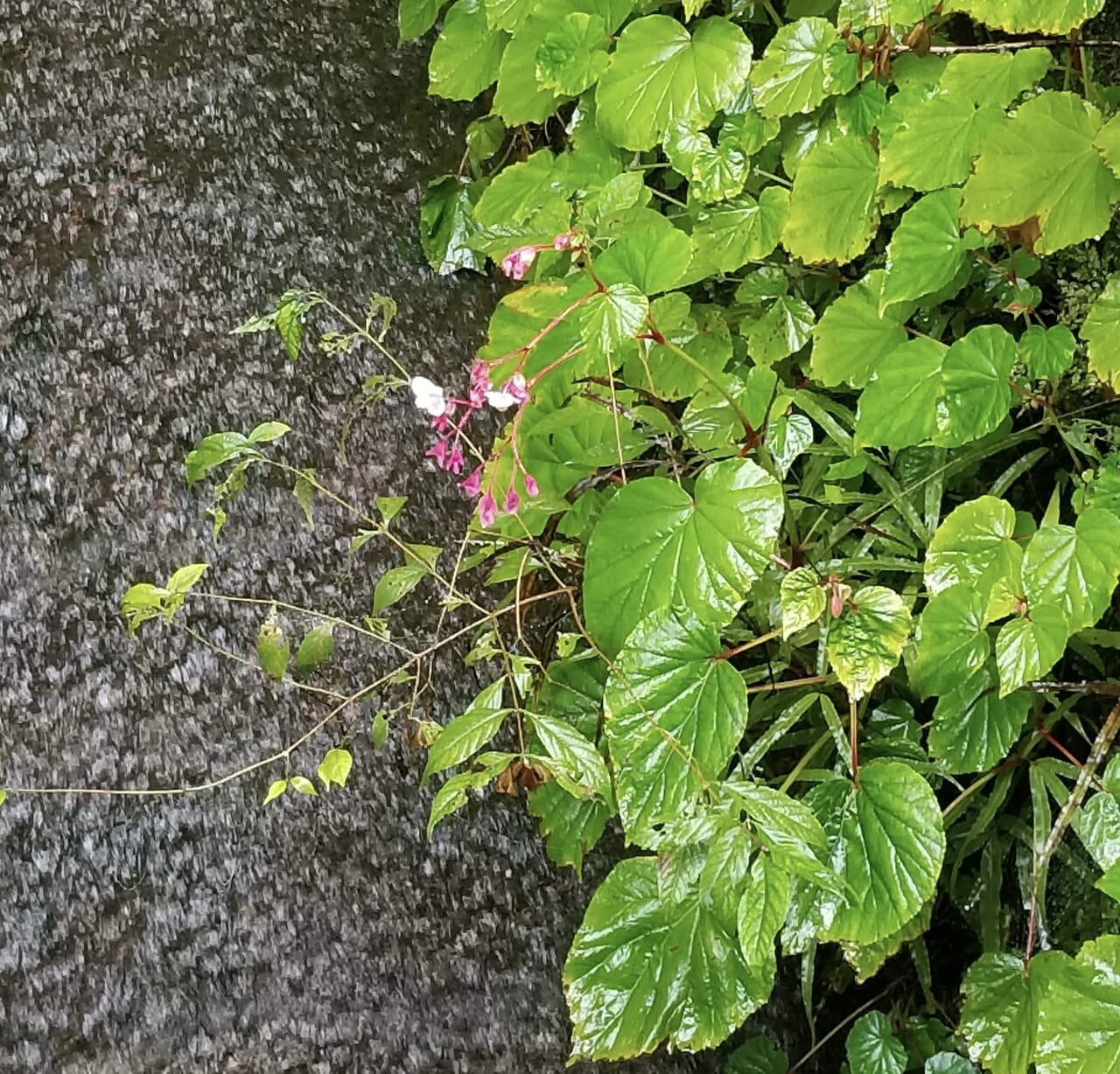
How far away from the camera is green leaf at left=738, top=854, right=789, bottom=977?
641 millimetres

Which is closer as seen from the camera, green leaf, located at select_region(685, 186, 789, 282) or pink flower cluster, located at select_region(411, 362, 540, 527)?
pink flower cluster, located at select_region(411, 362, 540, 527)

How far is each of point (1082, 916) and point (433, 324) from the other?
851 mm

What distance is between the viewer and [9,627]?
85 cm

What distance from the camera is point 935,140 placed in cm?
80

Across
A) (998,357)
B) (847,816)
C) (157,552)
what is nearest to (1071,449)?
(998,357)

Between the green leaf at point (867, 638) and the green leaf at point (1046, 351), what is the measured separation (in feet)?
Answer: 0.82

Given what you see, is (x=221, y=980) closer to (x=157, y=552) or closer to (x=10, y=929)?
(x=10, y=929)

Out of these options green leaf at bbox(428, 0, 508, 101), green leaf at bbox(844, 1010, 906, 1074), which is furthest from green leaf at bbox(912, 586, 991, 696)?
green leaf at bbox(428, 0, 508, 101)

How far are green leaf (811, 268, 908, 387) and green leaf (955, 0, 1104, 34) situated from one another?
0.68ft

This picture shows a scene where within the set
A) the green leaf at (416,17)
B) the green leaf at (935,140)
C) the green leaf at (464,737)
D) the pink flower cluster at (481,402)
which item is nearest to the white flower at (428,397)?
the pink flower cluster at (481,402)

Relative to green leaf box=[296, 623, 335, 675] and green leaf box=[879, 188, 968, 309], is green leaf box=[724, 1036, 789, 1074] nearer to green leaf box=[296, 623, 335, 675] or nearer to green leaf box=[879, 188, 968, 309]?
green leaf box=[296, 623, 335, 675]

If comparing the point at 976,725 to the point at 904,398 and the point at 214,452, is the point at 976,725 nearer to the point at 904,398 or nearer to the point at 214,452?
the point at 904,398

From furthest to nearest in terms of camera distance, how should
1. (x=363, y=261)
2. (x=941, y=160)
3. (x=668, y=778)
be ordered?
(x=363, y=261)
(x=941, y=160)
(x=668, y=778)

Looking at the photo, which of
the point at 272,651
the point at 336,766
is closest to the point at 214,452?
the point at 272,651
